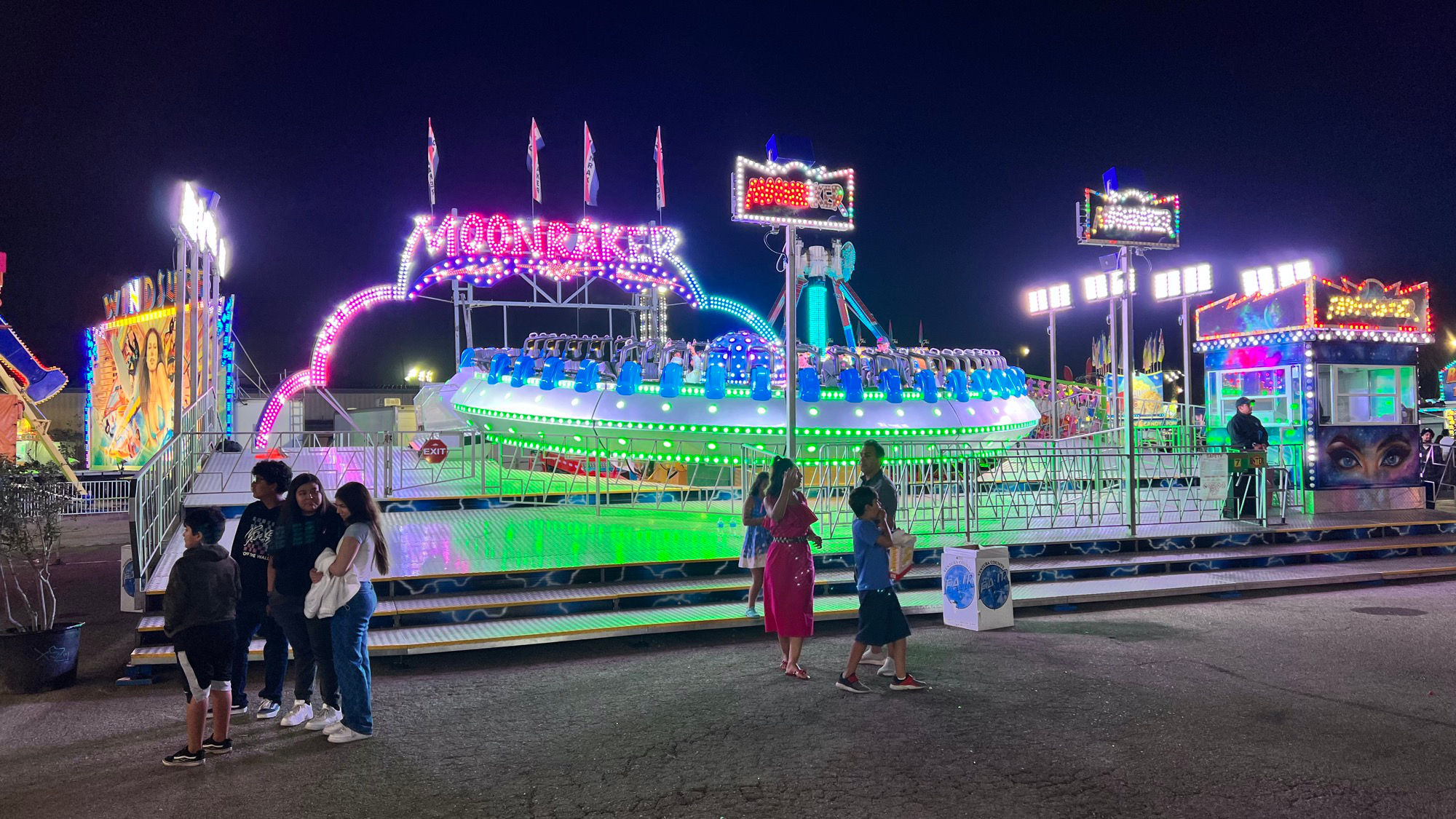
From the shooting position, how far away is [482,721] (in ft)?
17.9

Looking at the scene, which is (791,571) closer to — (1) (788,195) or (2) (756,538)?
(2) (756,538)

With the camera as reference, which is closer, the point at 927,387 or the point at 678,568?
the point at 678,568

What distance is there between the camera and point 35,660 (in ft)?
20.1

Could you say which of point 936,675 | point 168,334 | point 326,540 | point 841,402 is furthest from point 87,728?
point 168,334

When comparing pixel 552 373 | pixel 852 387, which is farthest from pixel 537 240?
pixel 852 387

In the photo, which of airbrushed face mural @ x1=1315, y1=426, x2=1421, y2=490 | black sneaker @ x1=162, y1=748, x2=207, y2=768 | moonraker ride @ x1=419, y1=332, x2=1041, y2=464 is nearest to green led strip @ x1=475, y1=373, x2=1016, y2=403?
moonraker ride @ x1=419, y1=332, x2=1041, y2=464

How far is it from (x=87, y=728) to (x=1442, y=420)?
3053 cm

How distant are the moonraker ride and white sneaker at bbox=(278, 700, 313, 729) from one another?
753 cm

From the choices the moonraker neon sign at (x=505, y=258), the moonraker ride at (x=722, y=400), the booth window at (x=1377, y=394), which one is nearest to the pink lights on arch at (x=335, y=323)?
the moonraker neon sign at (x=505, y=258)

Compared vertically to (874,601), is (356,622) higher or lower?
higher

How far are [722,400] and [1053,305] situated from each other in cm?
1054

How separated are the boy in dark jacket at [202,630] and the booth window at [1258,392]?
14.5 metres

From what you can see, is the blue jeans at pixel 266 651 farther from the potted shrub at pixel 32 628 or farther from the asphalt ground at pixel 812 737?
the potted shrub at pixel 32 628

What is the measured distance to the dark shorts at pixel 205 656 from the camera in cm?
475
